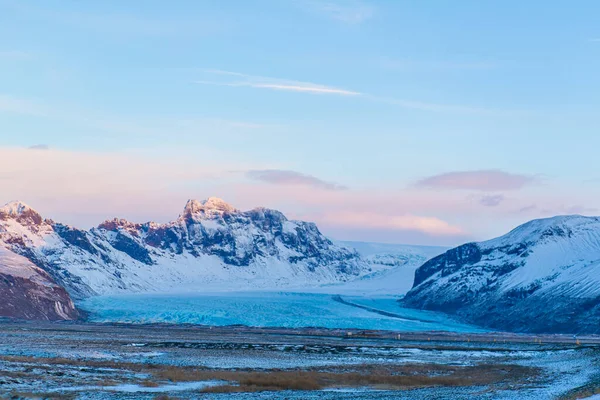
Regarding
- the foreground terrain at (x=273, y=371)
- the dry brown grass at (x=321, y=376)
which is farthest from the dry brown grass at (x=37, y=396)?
the dry brown grass at (x=321, y=376)

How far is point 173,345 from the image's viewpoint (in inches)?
4291

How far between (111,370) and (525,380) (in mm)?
33072

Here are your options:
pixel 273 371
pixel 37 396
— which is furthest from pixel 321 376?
pixel 37 396

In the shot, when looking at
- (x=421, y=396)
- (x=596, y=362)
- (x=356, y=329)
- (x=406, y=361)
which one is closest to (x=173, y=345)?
(x=406, y=361)

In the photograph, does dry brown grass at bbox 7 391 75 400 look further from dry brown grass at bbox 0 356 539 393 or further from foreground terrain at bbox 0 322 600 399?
dry brown grass at bbox 0 356 539 393

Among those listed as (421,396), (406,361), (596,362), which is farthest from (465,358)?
(421,396)

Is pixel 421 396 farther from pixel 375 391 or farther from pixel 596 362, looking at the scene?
pixel 596 362

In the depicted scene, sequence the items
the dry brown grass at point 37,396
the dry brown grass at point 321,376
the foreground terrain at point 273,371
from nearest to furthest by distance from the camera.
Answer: the dry brown grass at point 37,396 → the foreground terrain at point 273,371 → the dry brown grass at point 321,376

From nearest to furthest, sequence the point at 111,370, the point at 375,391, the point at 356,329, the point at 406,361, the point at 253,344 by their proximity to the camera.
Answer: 1. the point at 375,391
2. the point at 111,370
3. the point at 406,361
4. the point at 253,344
5. the point at 356,329

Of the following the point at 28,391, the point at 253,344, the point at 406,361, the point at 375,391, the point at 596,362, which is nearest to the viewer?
the point at 28,391

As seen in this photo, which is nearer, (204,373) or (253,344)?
(204,373)

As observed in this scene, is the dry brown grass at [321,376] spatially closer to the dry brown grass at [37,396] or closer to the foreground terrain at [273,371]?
the foreground terrain at [273,371]

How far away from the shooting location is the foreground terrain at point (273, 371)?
58.4m

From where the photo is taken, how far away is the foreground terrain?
58375 mm
